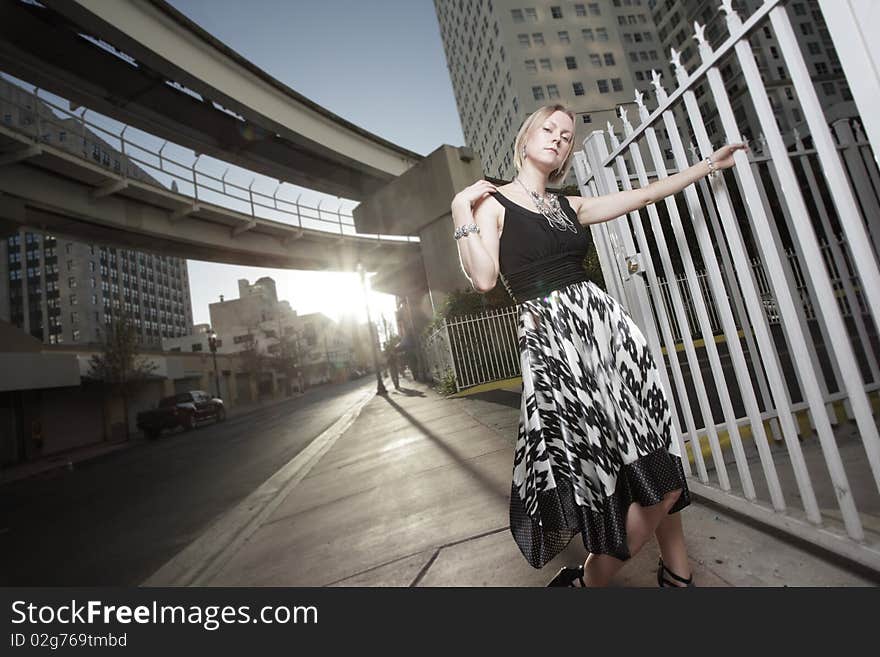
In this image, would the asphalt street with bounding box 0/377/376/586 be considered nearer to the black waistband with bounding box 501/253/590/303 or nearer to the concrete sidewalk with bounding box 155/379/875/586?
the concrete sidewalk with bounding box 155/379/875/586

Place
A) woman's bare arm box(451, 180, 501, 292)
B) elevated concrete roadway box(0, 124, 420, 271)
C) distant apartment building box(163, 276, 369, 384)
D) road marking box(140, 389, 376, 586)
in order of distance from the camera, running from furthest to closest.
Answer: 1. distant apartment building box(163, 276, 369, 384)
2. elevated concrete roadway box(0, 124, 420, 271)
3. road marking box(140, 389, 376, 586)
4. woman's bare arm box(451, 180, 501, 292)

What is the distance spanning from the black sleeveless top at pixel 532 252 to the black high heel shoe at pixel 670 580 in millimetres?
1023

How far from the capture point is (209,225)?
15.5 meters

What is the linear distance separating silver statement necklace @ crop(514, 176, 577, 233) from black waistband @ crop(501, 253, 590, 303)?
0.12 meters

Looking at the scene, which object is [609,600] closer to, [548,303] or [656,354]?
[548,303]

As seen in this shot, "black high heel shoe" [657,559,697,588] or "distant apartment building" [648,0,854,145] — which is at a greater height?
"distant apartment building" [648,0,854,145]

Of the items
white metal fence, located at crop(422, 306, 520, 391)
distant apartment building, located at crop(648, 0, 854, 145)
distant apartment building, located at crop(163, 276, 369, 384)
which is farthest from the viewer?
distant apartment building, located at crop(163, 276, 369, 384)

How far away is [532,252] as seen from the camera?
4.91 ft

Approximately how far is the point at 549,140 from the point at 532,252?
48 centimetres

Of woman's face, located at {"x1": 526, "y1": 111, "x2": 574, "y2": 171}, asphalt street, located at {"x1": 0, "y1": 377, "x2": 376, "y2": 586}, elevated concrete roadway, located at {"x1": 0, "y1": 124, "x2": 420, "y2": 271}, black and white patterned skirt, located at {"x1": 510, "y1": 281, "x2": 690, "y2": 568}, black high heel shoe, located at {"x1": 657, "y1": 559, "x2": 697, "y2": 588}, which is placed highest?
elevated concrete roadway, located at {"x1": 0, "y1": 124, "x2": 420, "y2": 271}

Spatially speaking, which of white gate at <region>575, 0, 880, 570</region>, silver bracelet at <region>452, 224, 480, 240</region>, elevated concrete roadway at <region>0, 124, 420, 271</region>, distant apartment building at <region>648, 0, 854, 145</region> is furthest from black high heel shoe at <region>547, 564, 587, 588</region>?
distant apartment building at <region>648, 0, 854, 145</region>

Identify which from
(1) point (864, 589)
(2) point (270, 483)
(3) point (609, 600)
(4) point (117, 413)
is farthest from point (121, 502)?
(4) point (117, 413)

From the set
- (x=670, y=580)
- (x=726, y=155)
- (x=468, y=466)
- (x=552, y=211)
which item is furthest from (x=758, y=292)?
(x=468, y=466)

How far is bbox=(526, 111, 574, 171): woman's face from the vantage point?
1.63 m
